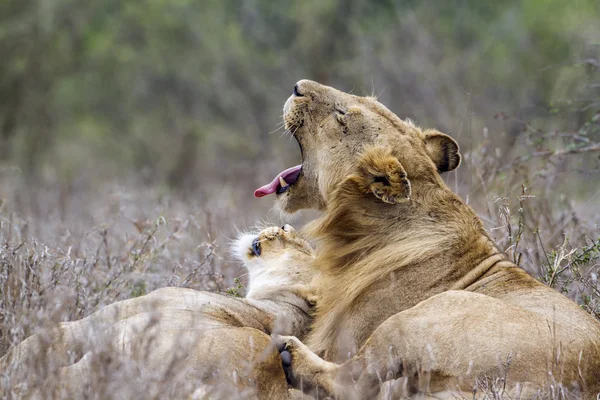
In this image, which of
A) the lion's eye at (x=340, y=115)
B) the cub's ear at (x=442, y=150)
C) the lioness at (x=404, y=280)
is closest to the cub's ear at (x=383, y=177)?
the lioness at (x=404, y=280)

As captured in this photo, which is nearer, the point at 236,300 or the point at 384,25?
the point at 236,300

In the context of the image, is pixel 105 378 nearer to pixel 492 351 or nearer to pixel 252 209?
pixel 492 351

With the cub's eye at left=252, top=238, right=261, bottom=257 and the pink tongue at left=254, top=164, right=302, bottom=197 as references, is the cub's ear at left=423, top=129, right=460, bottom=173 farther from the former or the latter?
the cub's eye at left=252, top=238, right=261, bottom=257

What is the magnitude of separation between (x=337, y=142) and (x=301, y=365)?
1.25 meters

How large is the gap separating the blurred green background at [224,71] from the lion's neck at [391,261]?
8912mm

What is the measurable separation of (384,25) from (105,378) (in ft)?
48.5

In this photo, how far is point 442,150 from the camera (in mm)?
4938

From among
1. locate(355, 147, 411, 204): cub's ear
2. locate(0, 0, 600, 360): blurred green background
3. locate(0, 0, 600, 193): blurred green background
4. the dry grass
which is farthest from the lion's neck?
locate(0, 0, 600, 193): blurred green background

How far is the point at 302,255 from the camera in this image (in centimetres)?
522

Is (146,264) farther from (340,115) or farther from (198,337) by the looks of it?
(198,337)

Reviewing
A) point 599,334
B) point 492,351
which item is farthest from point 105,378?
point 599,334

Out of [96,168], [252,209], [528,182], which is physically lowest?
[528,182]

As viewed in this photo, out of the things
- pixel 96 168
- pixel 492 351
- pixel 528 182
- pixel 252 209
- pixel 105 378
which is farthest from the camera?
pixel 96 168

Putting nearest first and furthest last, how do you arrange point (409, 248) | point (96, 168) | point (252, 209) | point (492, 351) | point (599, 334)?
1. point (492, 351)
2. point (599, 334)
3. point (409, 248)
4. point (252, 209)
5. point (96, 168)
